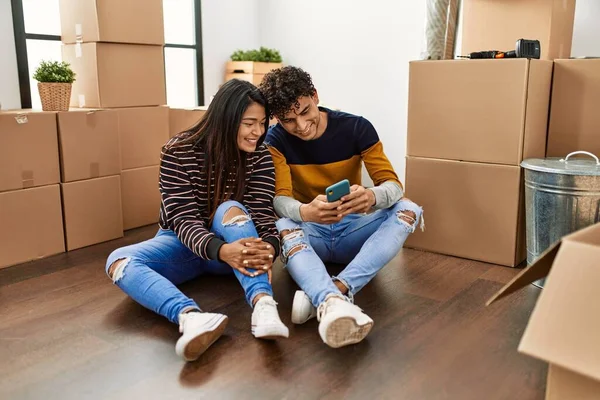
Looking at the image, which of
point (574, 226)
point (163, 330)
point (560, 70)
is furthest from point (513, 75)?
point (163, 330)

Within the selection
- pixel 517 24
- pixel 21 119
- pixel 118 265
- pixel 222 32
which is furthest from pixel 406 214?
pixel 222 32

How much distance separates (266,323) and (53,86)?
151 cm

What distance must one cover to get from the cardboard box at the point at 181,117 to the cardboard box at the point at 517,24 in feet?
4.54

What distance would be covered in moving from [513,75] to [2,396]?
1937mm

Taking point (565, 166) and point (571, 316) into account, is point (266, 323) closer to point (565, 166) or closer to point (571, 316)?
point (571, 316)

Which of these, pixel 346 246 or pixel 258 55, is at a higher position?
pixel 258 55

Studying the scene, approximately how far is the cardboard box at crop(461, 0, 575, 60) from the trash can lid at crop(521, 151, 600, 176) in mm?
529

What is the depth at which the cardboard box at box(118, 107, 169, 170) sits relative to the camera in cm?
275

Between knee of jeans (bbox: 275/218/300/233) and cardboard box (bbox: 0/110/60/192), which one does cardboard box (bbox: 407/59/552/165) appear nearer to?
knee of jeans (bbox: 275/218/300/233)

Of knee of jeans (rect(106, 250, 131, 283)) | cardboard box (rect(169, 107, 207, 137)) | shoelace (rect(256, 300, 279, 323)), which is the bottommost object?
shoelace (rect(256, 300, 279, 323))

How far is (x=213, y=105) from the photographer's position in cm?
183

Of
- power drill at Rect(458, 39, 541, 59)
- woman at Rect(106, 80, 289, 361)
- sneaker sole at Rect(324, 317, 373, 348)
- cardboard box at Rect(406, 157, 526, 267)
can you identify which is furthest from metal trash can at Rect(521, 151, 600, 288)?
woman at Rect(106, 80, 289, 361)

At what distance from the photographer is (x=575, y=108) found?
2.26m

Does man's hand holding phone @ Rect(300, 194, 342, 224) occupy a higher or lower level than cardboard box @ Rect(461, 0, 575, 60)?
lower
